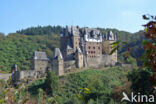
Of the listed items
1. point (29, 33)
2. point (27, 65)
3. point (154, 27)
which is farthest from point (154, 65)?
point (29, 33)

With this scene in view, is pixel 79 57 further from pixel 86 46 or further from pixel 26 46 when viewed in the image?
pixel 26 46

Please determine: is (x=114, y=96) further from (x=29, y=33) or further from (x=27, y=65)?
(x=29, y=33)

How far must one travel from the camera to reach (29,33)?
120 m

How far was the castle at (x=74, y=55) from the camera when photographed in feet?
151

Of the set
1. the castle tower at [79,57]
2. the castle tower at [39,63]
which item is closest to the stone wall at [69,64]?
the castle tower at [79,57]

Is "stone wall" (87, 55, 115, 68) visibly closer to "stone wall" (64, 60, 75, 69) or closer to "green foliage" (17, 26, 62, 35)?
"stone wall" (64, 60, 75, 69)

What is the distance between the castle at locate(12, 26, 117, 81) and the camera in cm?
4603

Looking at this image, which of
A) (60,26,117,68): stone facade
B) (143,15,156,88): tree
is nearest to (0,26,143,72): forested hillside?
(60,26,117,68): stone facade

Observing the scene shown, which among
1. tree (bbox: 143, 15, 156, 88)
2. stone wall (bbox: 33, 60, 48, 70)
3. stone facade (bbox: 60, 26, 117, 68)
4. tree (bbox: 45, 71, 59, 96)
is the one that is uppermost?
tree (bbox: 143, 15, 156, 88)

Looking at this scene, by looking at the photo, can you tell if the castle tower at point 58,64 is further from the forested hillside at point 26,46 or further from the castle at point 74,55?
the forested hillside at point 26,46

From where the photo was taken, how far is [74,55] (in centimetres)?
4844

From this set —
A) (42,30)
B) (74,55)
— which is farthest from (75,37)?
(42,30)

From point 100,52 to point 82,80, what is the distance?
837 centimetres

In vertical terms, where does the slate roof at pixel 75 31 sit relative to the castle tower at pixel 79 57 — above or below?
above
